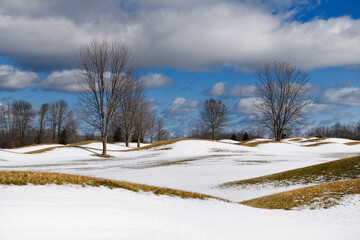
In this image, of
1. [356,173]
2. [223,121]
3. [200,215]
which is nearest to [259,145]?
[223,121]

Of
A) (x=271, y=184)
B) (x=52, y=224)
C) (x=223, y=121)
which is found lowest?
(x=271, y=184)

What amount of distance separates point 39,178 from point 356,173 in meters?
15.0

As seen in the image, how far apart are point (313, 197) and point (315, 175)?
5.23m

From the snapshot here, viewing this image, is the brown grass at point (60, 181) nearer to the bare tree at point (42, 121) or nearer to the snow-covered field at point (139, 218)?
the snow-covered field at point (139, 218)

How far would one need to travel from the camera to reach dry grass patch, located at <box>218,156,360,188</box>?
48.5ft

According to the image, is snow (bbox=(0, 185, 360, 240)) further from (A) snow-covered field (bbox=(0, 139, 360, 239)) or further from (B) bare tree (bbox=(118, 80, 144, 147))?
(B) bare tree (bbox=(118, 80, 144, 147))

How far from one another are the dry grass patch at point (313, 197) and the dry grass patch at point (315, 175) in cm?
257

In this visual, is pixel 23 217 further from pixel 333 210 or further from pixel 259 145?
pixel 259 145

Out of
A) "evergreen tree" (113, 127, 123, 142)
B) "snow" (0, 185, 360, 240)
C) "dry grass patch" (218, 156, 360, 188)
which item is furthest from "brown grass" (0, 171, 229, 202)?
"evergreen tree" (113, 127, 123, 142)

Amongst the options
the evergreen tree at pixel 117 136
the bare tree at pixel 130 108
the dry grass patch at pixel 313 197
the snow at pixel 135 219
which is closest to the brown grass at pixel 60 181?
the snow at pixel 135 219

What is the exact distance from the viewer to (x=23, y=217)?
4.67 metres

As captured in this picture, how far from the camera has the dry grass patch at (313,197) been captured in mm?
10250

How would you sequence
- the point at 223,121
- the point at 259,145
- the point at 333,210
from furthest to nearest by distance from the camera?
the point at 223,121 < the point at 259,145 < the point at 333,210

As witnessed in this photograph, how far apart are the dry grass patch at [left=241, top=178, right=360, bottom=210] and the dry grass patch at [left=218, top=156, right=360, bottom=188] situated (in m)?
2.57
